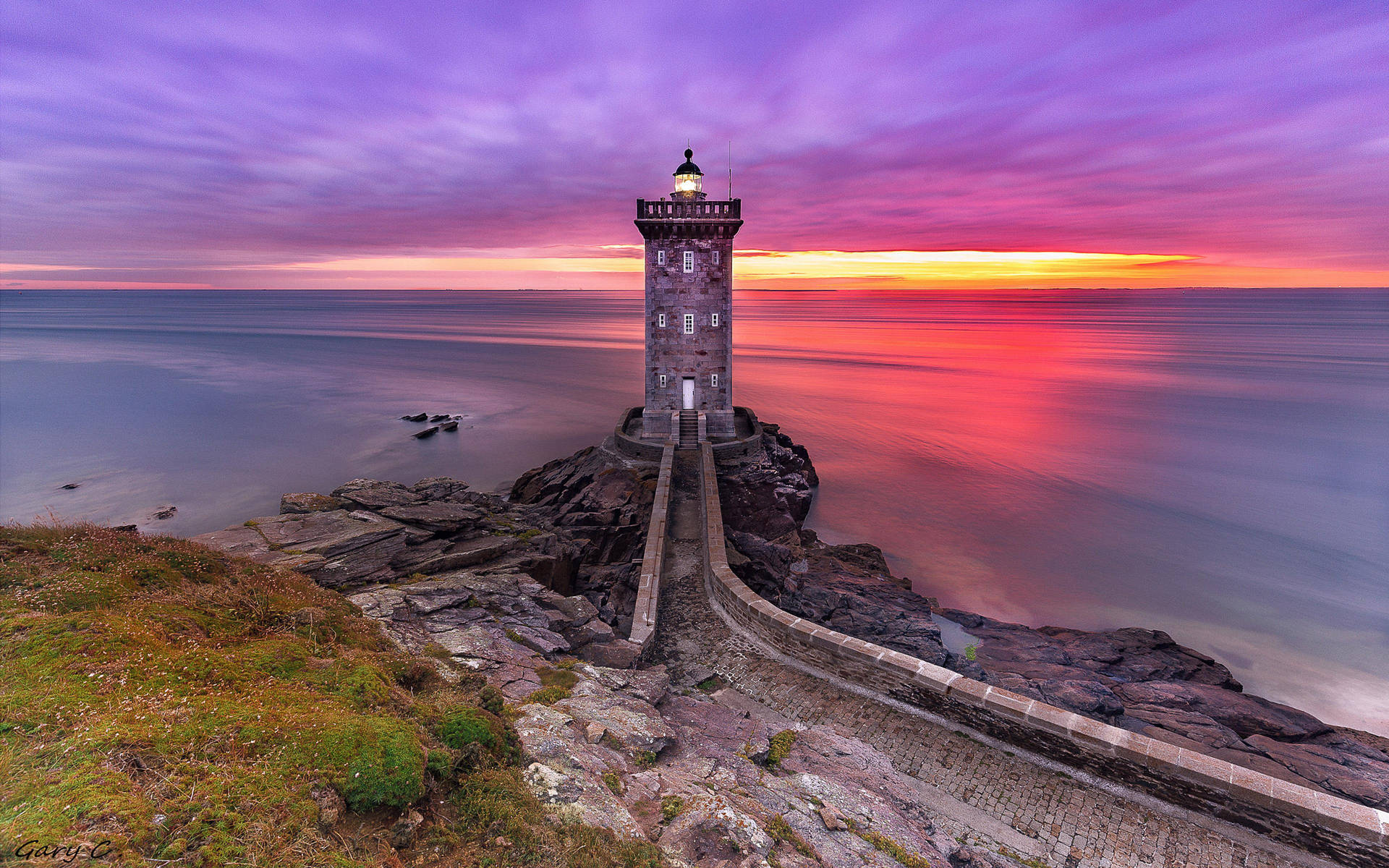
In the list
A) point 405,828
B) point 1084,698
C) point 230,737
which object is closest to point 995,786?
point 1084,698

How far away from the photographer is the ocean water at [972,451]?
19141 mm

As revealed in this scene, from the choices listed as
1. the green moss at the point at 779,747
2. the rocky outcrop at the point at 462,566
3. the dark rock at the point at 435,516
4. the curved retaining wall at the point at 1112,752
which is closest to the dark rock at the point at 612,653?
the rocky outcrop at the point at 462,566

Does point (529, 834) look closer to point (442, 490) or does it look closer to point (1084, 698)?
point (1084, 698)

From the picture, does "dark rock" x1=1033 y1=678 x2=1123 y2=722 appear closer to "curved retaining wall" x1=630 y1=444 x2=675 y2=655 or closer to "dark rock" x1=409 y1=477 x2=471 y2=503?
"curved retaining wall" x1=630 y1=444 x2=675 y2=655

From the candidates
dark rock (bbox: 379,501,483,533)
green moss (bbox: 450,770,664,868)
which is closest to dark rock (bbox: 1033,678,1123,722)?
green moss (bbox: 450,770,664,868)

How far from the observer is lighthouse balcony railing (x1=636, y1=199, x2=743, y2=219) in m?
23.0

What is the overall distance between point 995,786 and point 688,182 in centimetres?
2205

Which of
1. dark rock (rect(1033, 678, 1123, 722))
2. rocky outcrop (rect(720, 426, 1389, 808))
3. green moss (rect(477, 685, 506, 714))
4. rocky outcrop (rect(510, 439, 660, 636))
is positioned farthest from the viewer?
rocky outcrop (rect(510, 439, 660, 636))

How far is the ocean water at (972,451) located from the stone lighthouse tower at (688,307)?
8.23 m

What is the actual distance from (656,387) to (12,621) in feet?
68.0

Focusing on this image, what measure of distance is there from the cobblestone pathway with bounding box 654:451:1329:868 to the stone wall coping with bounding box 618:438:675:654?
18.5 inches

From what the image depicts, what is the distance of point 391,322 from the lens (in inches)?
5103

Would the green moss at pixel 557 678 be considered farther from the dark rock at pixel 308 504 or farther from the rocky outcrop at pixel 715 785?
the dark rock at pixel 308 504

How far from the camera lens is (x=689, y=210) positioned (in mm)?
23125
